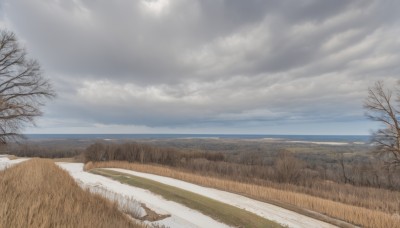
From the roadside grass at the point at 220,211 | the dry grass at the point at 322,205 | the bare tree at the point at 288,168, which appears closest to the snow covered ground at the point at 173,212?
the roadside grass at the point at 220,211

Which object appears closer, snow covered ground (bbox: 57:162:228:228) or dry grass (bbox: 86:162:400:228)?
snow covered ground (bbox: 57:162:228:228)

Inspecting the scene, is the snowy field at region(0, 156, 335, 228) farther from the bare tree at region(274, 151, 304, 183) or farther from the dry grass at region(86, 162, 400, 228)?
the bare tree at region(274, 151, 304, 183)

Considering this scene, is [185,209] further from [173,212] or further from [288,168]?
[288,168]

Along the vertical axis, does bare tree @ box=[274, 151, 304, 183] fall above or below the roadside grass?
below

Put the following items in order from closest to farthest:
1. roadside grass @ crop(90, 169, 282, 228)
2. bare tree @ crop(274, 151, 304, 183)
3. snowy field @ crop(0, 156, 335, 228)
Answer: snowy field @ crop(0, 156, 335, 228), roadside grass @ crop(90, 169, 282, 228), bare tree @ crop(274, 151, 304, 183)

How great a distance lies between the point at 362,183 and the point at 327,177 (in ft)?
24.6

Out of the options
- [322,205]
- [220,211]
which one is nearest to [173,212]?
[220,211]

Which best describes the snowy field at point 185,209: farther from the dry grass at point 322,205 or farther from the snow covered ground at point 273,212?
the dry grass at point 322,205

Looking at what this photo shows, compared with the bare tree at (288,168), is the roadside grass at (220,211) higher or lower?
higher

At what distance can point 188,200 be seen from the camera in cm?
1528

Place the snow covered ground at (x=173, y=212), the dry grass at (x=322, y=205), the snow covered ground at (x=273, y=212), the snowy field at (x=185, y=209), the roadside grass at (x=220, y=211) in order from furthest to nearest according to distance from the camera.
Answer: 1. the dry grass at (x=322, y=205)
2. the snow covered ground at (x=273, y=212)
3. the roadside grass at (x=220, y=211)
4. the snowy field at (x=185, y=209)
5. the snow covered ground at (x=173, y=212)

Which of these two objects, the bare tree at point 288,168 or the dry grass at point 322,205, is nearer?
the dry grass at point 322,205

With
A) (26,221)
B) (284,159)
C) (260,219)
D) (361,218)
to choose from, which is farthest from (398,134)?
(26,221)

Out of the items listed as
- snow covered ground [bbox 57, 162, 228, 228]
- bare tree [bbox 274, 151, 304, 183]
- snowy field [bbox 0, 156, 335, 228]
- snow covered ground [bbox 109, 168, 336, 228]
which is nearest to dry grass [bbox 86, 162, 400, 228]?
snow covered ground [bbox 109, 168, 336, 228]
